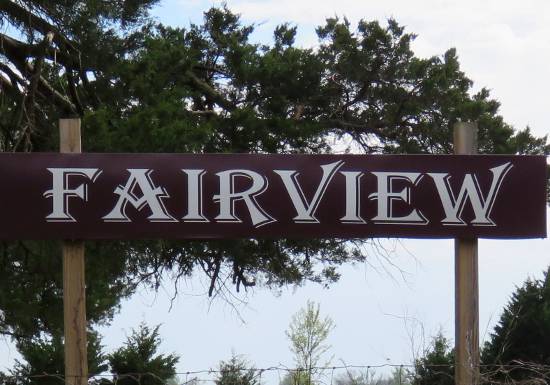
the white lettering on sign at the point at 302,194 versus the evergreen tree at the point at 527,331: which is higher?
the white lettering on sign at the point at 302,194

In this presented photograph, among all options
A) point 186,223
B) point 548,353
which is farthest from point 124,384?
point 186,223

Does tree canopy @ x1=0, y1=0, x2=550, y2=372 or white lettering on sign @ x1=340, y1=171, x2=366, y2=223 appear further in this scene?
tree canopy @ x1=0, y1=0, x2=550, y2=372

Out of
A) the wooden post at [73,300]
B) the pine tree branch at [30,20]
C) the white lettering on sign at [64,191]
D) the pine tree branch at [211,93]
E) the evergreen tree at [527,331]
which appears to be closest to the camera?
the white lettering on sign at [64,191]

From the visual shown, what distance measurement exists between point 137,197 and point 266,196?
87 centimetres

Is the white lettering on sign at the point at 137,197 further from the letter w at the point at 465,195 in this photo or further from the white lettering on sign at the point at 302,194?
the letter w at the point at 465,195

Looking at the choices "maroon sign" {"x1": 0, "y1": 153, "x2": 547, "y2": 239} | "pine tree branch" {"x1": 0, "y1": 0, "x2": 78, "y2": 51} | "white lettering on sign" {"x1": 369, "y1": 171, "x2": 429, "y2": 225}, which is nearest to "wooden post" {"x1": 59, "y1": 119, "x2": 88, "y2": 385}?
"maroon sign" {"x1": 0, "y1": 153, "x2": 547, "y2": 239}

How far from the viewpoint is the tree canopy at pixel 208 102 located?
40.0 feet

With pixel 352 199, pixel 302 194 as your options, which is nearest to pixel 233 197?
pixel 302 194

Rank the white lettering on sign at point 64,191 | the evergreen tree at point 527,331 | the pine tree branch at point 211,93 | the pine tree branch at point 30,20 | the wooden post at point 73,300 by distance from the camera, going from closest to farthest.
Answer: the white lettering on sign at point 64,191 → the wooden post at point 73,300 → the pine tree branch at point 30,20 → the pine tree branch at point 211,93 → the evergreen tree at point 527,331

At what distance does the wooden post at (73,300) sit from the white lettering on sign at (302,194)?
143 centimetres

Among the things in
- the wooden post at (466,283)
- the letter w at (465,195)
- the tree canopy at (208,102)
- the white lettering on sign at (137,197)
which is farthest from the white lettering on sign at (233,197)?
the tree canopy at (208,102)

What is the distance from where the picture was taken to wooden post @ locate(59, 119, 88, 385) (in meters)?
7.01

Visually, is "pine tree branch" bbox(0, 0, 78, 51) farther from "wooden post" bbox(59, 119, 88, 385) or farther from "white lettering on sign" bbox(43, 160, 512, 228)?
"white lettering on sign" bbox(43, 160, 512, 228)

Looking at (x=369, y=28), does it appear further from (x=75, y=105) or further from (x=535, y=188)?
(x=535, y=188)
